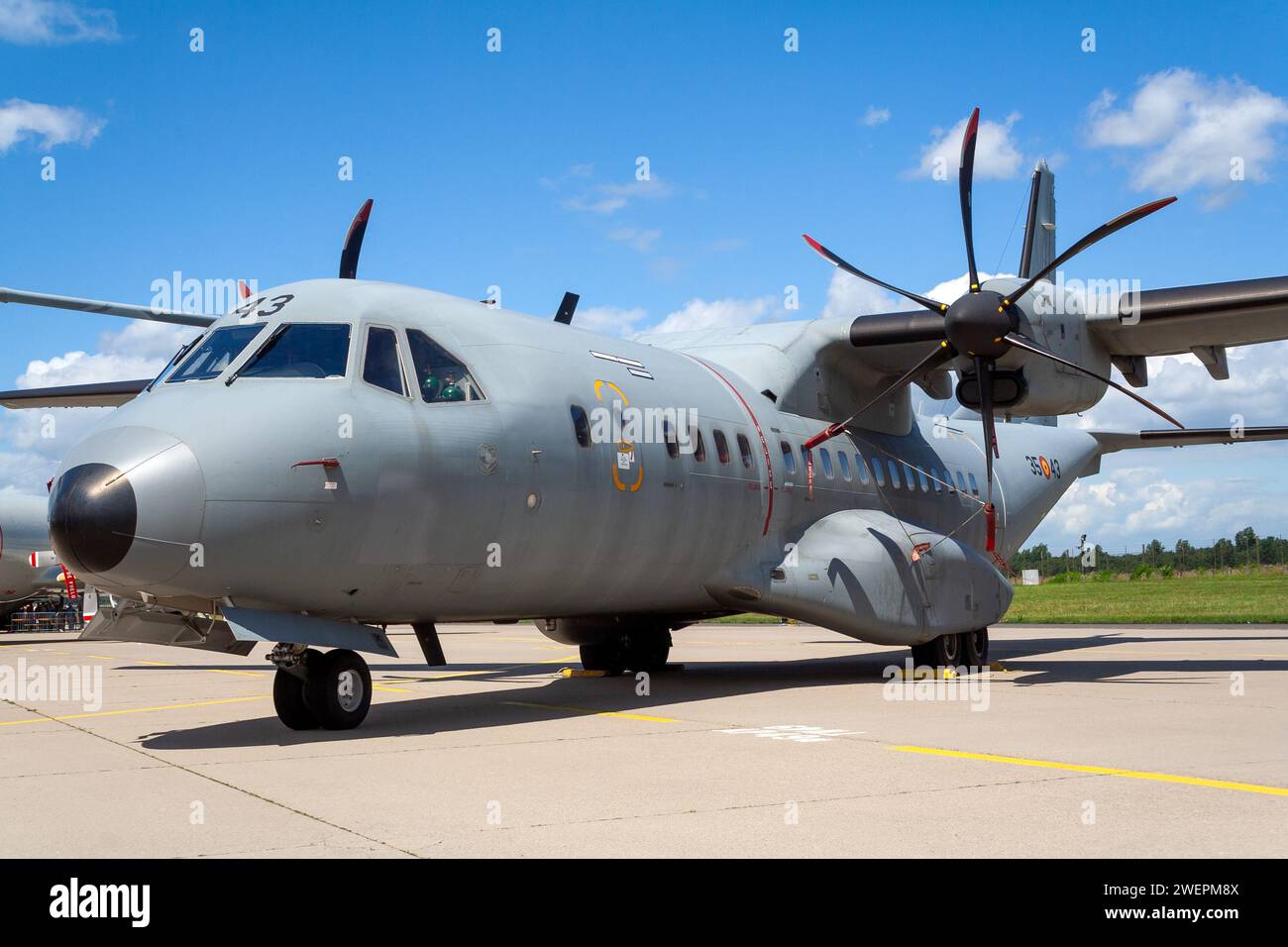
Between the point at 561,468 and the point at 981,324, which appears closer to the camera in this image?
the point at 561,468

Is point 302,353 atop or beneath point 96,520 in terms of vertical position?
atop

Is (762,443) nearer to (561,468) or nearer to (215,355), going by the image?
(561,468)

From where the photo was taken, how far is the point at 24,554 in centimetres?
3584

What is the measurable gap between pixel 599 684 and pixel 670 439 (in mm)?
3635

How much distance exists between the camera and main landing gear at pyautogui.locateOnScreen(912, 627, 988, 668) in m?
15.7

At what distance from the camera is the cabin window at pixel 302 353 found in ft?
31.2

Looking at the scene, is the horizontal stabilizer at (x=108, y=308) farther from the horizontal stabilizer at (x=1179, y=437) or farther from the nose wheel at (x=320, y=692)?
the horizontal stabilizer at (x=1179, y=437)

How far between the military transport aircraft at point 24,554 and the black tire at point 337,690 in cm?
2862

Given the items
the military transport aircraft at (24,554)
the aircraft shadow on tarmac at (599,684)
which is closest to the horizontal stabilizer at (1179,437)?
the aircraft shadow on tarmac at (599,684)

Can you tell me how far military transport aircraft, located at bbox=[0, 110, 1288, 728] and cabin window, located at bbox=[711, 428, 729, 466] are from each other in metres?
0.04

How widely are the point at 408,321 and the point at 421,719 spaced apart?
11.8 feet

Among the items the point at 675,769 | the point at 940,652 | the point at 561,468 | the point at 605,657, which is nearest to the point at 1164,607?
the point at 940,652
